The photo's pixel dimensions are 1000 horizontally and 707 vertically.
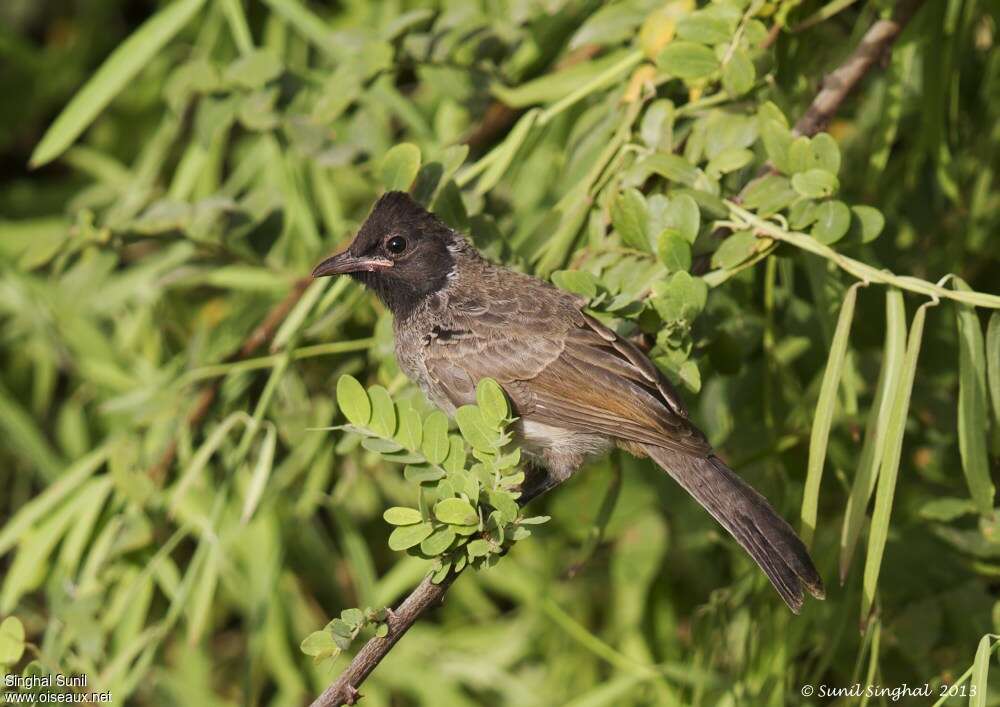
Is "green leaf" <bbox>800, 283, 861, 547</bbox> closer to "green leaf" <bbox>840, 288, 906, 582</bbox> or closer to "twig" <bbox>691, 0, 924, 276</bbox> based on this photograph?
"green leaf" <bbox>840, 288, 906, 582</bbox>

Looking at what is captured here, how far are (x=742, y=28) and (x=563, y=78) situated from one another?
0.86m

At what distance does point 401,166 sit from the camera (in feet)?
10.3

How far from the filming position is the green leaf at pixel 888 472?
102 inches

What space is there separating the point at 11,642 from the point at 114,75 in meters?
1.99

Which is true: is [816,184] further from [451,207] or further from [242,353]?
[242,353]

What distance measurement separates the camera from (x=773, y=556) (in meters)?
2.76

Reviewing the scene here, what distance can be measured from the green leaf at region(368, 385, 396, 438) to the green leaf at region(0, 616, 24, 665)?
1.01 metres

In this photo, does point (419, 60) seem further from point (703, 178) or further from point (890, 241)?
point (890, 241)

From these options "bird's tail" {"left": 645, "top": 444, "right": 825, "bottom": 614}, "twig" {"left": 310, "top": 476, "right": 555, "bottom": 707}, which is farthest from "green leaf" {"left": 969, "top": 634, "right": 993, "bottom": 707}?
"twig" {"left": 310, "top": 476, "right": 555, "bottom": 707}

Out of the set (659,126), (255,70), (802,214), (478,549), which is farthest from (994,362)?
(255,70)

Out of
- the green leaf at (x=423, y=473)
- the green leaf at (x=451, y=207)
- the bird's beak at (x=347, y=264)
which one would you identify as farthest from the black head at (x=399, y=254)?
the green leaf at (x=423, y=473)

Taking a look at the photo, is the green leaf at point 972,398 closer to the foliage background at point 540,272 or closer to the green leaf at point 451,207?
the foliage background at point 540,272

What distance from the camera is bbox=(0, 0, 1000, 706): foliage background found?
3.13m

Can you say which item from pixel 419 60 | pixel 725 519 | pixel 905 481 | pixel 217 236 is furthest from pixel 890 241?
pixel 217 236
